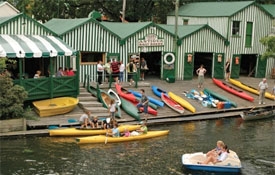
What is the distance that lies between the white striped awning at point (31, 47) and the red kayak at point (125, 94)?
404cm

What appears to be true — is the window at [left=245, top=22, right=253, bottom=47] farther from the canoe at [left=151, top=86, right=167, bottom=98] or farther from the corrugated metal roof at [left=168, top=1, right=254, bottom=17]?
the canoe at [left=151, top=86, right=167, bottom=98]

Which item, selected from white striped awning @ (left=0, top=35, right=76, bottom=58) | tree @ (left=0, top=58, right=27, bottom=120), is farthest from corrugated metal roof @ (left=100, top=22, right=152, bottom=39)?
tree @ (left=0, top=58, right=27, bottom=120)

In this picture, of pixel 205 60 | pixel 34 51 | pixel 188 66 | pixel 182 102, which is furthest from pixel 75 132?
pixel 205 60

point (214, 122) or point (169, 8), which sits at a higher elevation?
point (169, 8)

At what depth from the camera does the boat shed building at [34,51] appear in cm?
2350

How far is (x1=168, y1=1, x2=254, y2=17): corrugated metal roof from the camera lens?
36562 millimetres

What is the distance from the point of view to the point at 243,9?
119 feet

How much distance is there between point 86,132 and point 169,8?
2672 cm

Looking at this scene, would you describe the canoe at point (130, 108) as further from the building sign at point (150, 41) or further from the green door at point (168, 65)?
the green door at point (168, 65)

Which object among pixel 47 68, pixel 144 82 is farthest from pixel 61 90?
pixel 144 82

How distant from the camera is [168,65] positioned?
3353 cm

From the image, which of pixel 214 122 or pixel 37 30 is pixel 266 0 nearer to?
pixel 214 122

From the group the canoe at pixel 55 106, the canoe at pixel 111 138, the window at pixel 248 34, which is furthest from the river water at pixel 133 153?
the window at pixel 248 34

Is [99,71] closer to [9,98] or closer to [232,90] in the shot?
[9,98]
